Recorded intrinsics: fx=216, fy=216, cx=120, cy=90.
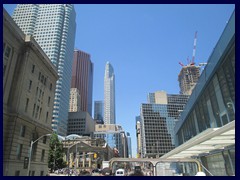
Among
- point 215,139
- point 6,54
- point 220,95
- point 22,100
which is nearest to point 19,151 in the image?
point 22,100

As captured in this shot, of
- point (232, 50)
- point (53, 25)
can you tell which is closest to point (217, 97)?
point (232, 50)

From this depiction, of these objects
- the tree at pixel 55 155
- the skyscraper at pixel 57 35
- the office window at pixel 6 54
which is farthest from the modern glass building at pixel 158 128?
the office window at pixel 6 54

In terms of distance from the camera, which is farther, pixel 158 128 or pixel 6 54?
pixel 158 128

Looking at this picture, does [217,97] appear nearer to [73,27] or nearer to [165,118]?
[165,118]

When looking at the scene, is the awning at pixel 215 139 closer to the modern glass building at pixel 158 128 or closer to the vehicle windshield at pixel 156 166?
the vehicle windshield at pixel 156 166

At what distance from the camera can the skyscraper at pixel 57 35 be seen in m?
155

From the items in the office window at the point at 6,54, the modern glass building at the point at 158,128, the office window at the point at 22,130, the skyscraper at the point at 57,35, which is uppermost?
the skyscraper at the point at 57,35

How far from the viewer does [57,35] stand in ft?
536

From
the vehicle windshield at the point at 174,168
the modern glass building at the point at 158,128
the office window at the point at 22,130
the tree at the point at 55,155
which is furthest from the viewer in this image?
the modern glass building at the point at 158,128

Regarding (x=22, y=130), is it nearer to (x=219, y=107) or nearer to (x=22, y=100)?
(x=22, y=100)

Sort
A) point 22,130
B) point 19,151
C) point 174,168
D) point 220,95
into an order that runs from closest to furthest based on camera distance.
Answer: point 174,168 → point 220,95 → point 19,151 → point 22,130

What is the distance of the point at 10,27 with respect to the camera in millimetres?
27328

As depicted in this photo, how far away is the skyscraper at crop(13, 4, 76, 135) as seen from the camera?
155 metres
